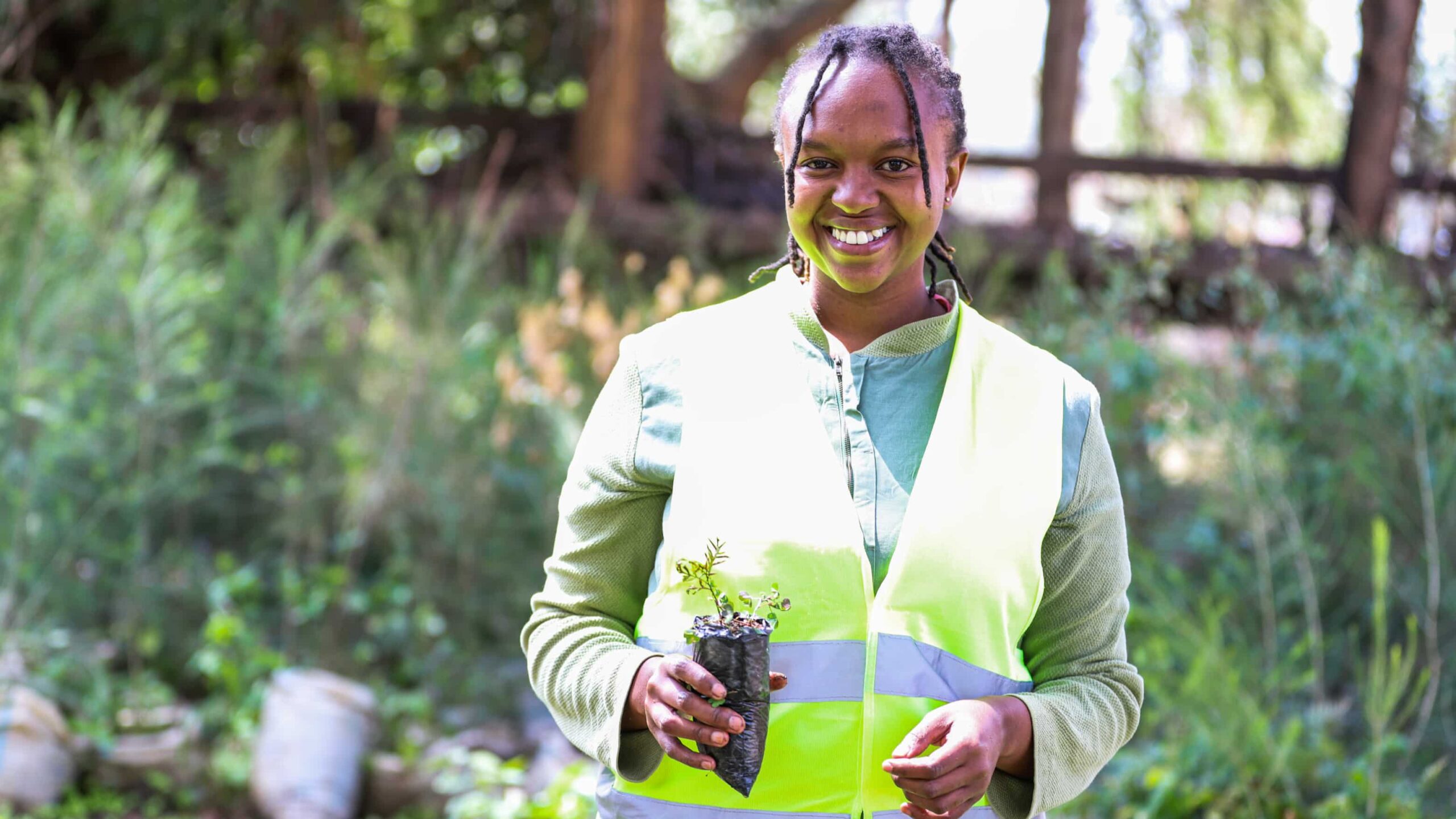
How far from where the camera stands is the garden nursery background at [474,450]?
4.14 meters

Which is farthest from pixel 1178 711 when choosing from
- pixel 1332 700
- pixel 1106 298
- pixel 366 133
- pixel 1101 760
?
pixel 366 133

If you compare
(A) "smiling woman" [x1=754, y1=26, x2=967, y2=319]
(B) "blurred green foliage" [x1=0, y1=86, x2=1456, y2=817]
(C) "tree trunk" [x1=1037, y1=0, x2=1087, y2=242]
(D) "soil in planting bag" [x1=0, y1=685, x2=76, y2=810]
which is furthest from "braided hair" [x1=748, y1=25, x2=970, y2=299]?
(C) "tree trunk" [x1=1037, y1=0, x2=1087, y2=242]

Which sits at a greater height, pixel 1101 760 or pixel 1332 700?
pixel 1101 760

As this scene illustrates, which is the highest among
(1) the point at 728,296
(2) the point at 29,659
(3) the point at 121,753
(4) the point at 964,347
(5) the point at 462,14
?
(5) the point at 462,14

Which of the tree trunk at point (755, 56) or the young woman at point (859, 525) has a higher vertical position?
the tree trunk at point (755, 56)

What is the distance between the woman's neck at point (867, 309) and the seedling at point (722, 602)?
0.36 meters

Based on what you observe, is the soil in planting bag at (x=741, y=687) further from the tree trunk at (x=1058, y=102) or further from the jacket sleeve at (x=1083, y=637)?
the tree trunk at (x=1058, y=102)

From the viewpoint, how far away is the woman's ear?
1787 mm

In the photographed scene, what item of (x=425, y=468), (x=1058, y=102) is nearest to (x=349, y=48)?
(x=425, y=468)

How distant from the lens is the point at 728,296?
237 inches

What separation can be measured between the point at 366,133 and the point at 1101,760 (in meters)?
6.95

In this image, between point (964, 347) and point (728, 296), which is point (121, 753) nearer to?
point (728, 296)

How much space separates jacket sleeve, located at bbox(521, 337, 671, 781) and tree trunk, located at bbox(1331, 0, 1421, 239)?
223 inches

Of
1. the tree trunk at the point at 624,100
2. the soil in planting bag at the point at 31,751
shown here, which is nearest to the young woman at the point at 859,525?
the soil in planting bag at the point at 31,751
